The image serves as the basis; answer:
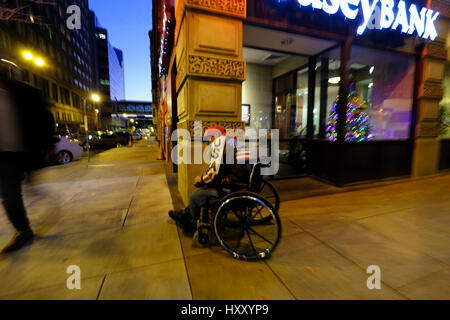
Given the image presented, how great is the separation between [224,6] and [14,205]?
4.56 meters

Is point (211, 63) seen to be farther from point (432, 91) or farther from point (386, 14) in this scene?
point (432, 91)

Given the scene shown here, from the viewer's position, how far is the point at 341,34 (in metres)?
4.98

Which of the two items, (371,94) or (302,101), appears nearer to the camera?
(371,94)

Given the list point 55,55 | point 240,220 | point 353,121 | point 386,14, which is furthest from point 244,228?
point 55,55

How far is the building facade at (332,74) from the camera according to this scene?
3807 mm

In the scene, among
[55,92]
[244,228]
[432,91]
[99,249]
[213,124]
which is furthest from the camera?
[55,92]

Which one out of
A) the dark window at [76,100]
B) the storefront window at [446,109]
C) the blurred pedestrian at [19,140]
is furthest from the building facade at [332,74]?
the dark window at [76,100]

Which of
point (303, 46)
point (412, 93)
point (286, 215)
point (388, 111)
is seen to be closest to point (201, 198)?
point (286, 215)

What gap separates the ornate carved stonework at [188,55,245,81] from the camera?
365cm

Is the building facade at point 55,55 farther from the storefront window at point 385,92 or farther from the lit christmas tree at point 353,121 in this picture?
the storefront window at point 385,92

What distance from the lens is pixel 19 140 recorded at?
2656 millimetres
